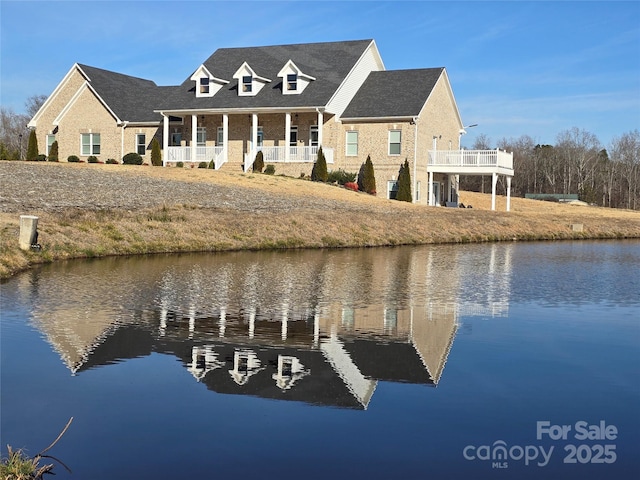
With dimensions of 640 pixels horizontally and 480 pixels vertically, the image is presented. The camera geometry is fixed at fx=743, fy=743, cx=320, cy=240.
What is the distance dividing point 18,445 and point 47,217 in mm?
18956

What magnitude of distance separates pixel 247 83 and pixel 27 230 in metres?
31.6

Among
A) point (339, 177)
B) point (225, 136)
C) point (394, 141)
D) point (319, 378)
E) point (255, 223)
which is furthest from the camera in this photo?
point (225, 136)

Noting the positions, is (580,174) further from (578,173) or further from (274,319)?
(274,319)

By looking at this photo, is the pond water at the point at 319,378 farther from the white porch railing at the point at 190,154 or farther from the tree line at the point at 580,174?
the tree line at the point at 580,174

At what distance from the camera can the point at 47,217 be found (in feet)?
79.5

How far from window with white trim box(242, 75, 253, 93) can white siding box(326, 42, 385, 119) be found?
243 inches

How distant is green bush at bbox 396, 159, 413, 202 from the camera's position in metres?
46.0

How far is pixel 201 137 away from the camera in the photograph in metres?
52.0

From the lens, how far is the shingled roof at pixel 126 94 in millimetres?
53844

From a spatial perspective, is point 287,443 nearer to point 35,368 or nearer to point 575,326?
point 35,368

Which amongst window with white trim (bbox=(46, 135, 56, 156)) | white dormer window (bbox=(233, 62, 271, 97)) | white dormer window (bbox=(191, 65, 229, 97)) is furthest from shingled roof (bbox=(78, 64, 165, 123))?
white dormer window (bbox=(233, 62, 271, 97))

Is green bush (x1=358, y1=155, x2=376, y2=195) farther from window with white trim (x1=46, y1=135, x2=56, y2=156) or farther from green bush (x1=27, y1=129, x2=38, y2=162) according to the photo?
window with white trim (x1=46, y1=135, x2=56, y2=156)

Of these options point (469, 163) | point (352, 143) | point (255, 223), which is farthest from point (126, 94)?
point (255, 223)

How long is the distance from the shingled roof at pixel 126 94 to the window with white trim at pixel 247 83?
22.8 ft
